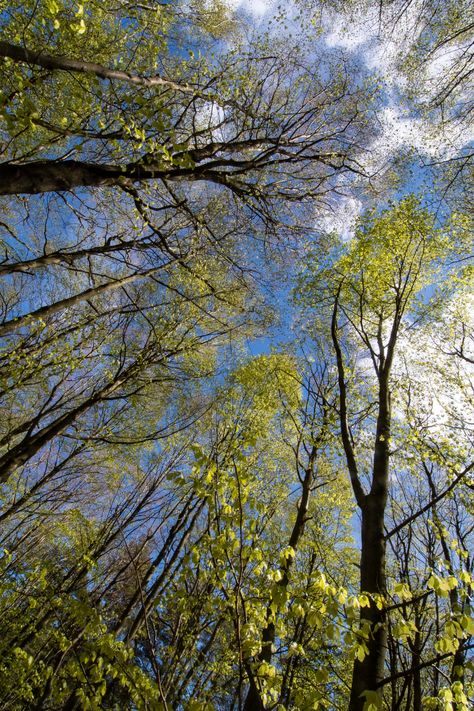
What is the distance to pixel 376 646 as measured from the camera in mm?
2459

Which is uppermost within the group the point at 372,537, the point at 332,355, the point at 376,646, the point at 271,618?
the point at 332,355

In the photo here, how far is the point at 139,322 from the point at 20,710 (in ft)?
26.5

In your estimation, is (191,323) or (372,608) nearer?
(372,608)

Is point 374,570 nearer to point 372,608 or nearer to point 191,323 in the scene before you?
point 372,608

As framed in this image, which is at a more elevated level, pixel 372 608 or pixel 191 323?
pixel 191 323

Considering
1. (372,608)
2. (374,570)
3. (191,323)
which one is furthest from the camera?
(191,323)

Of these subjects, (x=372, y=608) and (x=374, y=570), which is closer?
(x=372, y=608)

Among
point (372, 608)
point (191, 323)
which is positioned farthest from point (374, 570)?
point (191, 323)

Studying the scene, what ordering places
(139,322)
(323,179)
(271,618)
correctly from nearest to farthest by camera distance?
(271,618), (323,179), (139,322)

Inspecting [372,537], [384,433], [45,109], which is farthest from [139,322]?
[372,537]

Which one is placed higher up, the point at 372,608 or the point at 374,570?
the point at 374,570

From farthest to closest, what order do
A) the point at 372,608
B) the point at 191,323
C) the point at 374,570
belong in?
1. the point at 191,323
2. the point at 374,570
3. the point at 372,608

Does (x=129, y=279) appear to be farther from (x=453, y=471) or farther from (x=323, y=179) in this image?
(x=453, y=471)

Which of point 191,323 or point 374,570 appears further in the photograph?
point 191,323
